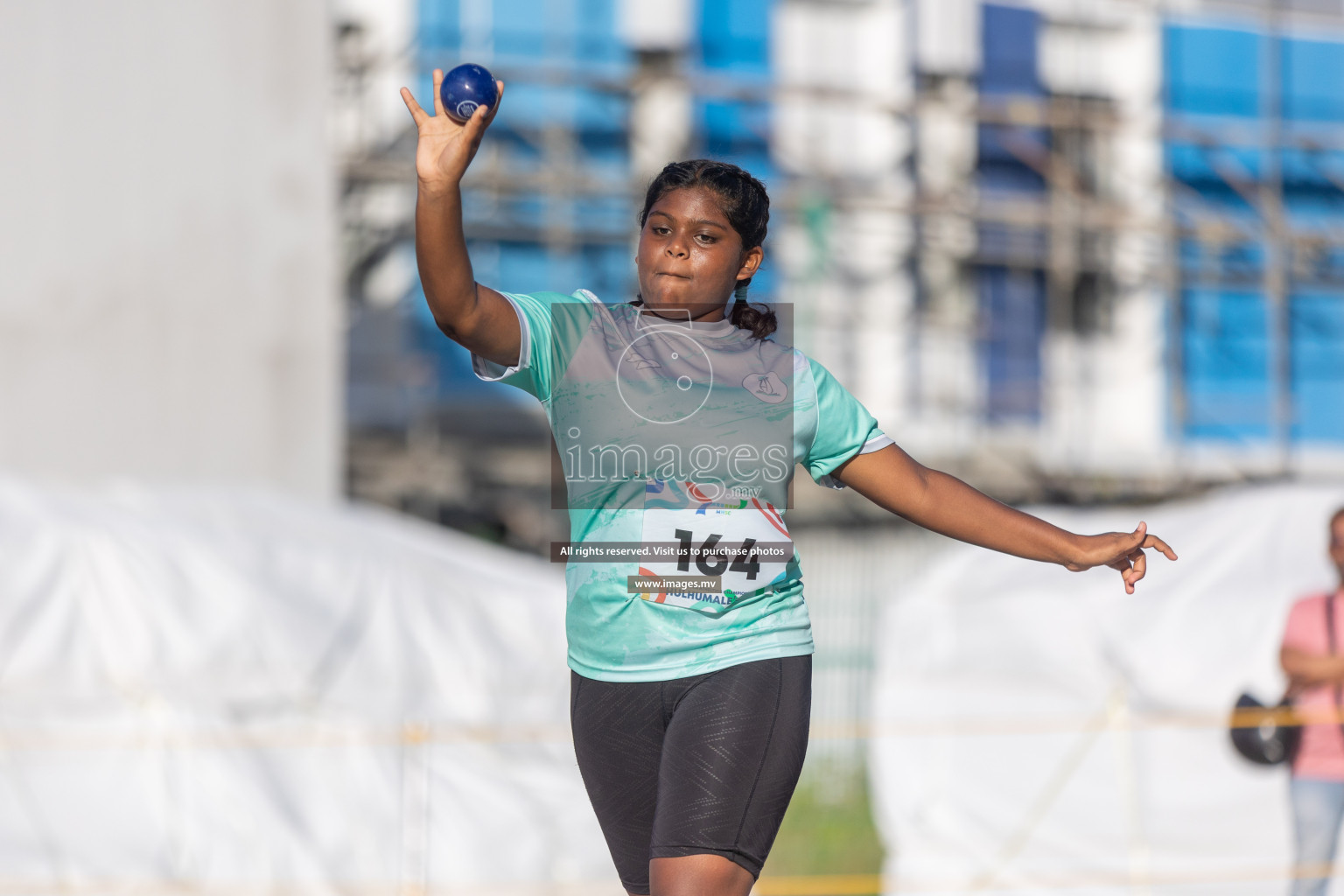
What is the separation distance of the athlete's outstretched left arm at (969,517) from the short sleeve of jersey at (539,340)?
0.49 m

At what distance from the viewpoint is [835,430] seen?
2.33m

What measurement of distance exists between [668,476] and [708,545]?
0.12 m

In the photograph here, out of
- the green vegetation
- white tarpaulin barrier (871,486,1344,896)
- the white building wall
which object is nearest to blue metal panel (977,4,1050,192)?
the green vegetation

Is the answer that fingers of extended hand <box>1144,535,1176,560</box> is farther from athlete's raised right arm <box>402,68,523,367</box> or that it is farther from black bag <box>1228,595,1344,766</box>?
black bag <box>1228,595,1344,766</box>

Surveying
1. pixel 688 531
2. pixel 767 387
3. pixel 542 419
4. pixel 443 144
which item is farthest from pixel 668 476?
pixel 542 419

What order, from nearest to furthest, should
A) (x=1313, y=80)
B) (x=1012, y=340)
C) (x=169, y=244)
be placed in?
(x=169, y=244)
(x=1012, y=340)
(x=1313, y=80)

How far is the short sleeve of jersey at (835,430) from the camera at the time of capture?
2.32 m

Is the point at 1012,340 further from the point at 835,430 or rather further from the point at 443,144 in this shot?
the point at 443,144

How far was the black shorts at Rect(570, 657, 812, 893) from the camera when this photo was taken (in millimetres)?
2172

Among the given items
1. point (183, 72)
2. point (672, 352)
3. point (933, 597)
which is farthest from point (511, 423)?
point (672, 352)

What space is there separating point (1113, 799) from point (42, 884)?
494 centimetres

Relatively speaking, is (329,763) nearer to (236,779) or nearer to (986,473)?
(236,779)

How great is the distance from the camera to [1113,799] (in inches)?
293

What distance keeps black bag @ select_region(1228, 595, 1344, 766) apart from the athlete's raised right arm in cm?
414
